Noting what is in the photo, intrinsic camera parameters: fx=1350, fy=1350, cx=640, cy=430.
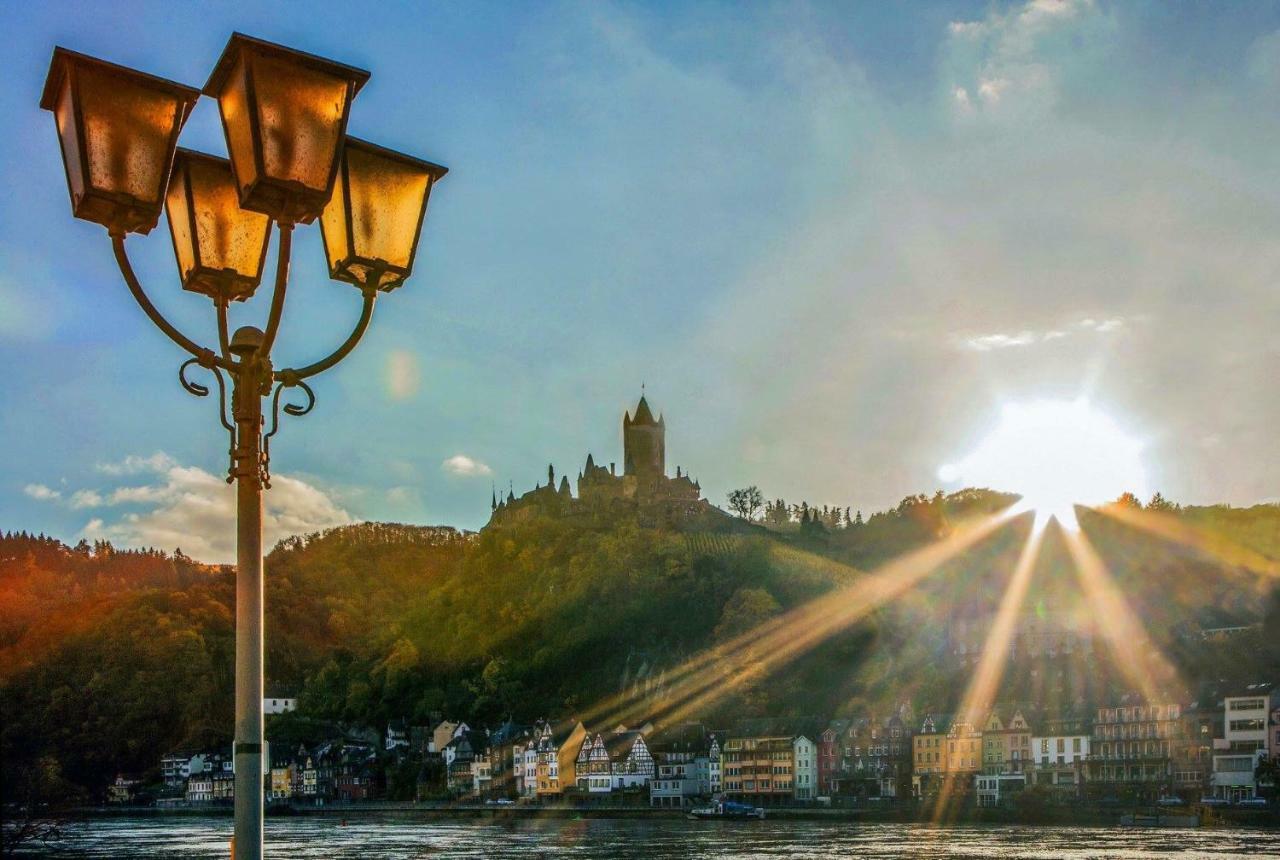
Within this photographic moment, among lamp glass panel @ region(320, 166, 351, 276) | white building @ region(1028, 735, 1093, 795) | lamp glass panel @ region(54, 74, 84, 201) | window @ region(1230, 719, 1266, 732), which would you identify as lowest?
white building @ region(1028, 735, 1093, 795)

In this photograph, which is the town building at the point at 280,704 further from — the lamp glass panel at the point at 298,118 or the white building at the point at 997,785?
the lamp glass panel at the point at 298,118

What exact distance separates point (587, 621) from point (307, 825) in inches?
1418

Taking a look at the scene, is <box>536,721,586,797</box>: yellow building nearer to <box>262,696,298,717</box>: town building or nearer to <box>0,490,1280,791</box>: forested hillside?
<box>0,490,1280,791</box>: forested hillside

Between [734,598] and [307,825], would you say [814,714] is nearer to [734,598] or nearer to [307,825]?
[734,598]

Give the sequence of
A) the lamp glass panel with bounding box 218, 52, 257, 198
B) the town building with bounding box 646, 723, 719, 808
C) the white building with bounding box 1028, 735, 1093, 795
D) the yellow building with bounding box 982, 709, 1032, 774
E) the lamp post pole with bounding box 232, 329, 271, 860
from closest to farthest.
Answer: the lamp glass panel with bounding box 218, 52, 257, 198
the lamp post pole with bounding box 232, 329, 271, 860
the white building with bounding box 1028, 735, 1093, 795
the yellow building with bounding box 982, 709, 1032, 774
the town building with bounding box 646, 723, 719, 808

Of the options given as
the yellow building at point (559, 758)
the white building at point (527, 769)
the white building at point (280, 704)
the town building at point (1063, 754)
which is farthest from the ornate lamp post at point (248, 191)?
the white building at point (280, 704)

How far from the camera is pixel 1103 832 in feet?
177

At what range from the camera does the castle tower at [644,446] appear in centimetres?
13612

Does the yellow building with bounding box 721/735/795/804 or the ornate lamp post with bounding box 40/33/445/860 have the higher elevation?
the ornate lamp post with bounding box 40/33/445/860

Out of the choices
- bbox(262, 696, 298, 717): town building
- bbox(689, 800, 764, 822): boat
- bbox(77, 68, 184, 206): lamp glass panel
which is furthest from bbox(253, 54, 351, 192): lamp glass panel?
bbox(262, 696, 298, 717): town building

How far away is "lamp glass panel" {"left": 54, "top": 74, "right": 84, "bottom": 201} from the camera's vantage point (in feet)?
10.2

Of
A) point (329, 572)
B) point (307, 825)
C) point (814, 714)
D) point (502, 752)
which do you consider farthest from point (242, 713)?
point (329, 572)

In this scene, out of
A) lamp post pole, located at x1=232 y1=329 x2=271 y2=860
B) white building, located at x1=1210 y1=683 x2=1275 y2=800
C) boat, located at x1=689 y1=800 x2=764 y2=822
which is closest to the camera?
lamp post pole, located at x1=232 y1=329 x2=271 y2=860

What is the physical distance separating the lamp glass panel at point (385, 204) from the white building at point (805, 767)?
76.2 m
